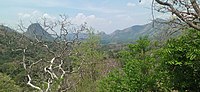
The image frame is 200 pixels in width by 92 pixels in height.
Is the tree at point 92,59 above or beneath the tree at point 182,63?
beneath

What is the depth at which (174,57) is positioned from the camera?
15078mm

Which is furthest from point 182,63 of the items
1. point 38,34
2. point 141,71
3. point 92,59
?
point 92,59

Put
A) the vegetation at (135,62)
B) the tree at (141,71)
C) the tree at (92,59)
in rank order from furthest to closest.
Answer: the tree at (92,59), the tree at (141,71), the vegetation at (135,62)

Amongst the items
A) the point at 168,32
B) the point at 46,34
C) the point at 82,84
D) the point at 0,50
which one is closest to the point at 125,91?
the point at 46,34

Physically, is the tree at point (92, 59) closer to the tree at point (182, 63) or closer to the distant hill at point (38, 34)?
the distant hill at point (38, 34)

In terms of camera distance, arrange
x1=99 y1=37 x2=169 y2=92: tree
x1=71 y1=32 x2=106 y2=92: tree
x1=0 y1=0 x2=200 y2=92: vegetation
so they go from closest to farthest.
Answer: x1=0 y1=0 x2=200 y2=92: vegetation
x1=99 y1=37 x2=169 y2=92: tree
x1=71 y1=32 x2=106 y2=92: tree

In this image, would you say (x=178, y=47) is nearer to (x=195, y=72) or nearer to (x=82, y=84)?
(x=195, y=72)

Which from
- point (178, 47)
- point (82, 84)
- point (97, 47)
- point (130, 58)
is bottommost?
point (82, 84)

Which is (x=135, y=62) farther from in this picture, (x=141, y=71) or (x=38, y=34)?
(x=38, y=34)

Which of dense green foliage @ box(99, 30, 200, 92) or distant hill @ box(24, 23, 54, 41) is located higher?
distant hill @ box(24, 23, 54, 41)

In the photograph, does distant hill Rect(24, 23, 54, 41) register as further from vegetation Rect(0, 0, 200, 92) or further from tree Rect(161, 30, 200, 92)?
tree Rect(161, 30, 200, 92)

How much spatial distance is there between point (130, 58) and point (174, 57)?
3.74 m

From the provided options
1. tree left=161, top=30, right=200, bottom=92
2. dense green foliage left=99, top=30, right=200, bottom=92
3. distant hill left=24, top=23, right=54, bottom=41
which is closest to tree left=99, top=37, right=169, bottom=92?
dense green foliage left=99, top=30, right=200, bottom=92

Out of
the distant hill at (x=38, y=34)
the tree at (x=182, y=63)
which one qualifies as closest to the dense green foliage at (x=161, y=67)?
the tree at (x=182, y=63)
